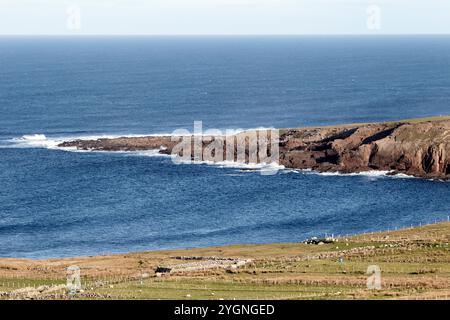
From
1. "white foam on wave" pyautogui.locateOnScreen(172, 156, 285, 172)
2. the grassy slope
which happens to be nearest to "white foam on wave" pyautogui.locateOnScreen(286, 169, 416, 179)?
"white foam on wave" pyautogui.locateOnScreen(172, 156, 285, 172)

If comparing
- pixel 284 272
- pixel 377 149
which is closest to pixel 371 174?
pixel 377 149

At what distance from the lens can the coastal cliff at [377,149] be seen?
431 ft

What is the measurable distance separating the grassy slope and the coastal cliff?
140 feet

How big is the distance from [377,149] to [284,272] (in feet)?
229

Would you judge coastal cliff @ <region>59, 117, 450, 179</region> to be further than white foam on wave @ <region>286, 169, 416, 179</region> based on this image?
Yes

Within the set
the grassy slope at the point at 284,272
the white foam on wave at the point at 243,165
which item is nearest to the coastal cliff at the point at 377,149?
the white foam on wave at the point at 243,165

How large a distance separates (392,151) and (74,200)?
47.2 metres

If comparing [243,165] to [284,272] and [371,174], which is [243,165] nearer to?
[371,174]

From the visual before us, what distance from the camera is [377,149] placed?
13600 centimetres

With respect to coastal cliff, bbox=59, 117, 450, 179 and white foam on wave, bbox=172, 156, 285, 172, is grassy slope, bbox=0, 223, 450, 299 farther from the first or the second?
white foam on wave, bbox=172, 156, 285, 172

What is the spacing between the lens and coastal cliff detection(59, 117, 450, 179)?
13150 centimetres

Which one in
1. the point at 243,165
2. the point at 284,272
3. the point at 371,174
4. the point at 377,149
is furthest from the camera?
the point at 243,165

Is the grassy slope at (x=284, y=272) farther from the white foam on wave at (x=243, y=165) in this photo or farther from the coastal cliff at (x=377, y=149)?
the white foam on wave at (x=243, y=165)
